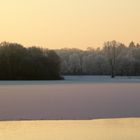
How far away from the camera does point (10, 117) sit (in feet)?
34.7

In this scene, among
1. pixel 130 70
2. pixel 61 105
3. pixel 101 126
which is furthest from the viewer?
pixel 130 70

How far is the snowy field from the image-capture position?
820cm

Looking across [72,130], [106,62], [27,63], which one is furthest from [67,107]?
[106,62]

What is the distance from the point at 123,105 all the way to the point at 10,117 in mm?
3864

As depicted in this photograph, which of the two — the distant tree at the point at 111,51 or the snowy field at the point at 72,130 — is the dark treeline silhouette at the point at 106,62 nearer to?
the distant tree at the point at 111,51

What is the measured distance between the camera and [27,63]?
4178cm

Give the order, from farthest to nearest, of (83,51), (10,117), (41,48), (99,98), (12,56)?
(83,51), (41,48), (12,56), (99,98), (10,117)

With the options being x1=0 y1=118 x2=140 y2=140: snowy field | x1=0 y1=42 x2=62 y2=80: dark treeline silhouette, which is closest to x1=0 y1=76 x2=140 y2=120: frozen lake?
x1=0 y1=118 x2=140 y2=140: snowy field

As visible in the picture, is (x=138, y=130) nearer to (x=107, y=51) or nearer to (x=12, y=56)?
(x=12, y=56)

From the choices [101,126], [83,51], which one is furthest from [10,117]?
[83,51]

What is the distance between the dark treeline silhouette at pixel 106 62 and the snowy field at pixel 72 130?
129 ft

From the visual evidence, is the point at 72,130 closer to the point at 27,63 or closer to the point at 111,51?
the point at 27,63

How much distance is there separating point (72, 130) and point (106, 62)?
46.2 metres

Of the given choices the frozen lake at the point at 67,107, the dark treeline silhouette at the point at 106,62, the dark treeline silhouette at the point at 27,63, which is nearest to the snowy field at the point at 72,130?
the frozen lake at the point at 67,107
